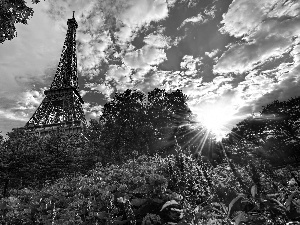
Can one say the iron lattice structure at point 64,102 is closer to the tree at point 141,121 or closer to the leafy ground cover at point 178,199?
the tree at point 141,121

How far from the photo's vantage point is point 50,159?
17578mm

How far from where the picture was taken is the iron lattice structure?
44.3 m

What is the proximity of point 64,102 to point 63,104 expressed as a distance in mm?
870

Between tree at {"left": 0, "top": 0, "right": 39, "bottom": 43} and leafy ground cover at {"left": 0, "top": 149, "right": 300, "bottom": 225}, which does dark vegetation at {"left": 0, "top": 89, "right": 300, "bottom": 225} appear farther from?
tree at {"left": 0, "top": 0, "right": 39, "bottom": 43}

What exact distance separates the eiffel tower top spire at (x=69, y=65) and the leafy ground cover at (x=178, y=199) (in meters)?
47.6

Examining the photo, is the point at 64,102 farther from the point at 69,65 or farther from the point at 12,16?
the point at 12,16

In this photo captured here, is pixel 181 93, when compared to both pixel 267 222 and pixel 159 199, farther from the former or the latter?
pixel 267 222

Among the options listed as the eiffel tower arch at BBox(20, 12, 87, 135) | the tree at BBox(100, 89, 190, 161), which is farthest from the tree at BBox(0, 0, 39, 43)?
the eiffel tower arch at BBox(20, 12, 87, 135)

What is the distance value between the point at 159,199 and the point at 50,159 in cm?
1548

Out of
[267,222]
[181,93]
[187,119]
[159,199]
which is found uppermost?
[181,93]

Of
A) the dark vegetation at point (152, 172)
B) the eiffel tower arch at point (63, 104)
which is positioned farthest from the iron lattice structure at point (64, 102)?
the dark vegetation at point (152, 172)

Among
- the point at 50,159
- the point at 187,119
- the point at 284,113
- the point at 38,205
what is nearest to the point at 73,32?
the point at 187,119

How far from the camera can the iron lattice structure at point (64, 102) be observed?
4431 centimetres

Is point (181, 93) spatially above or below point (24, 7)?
above
